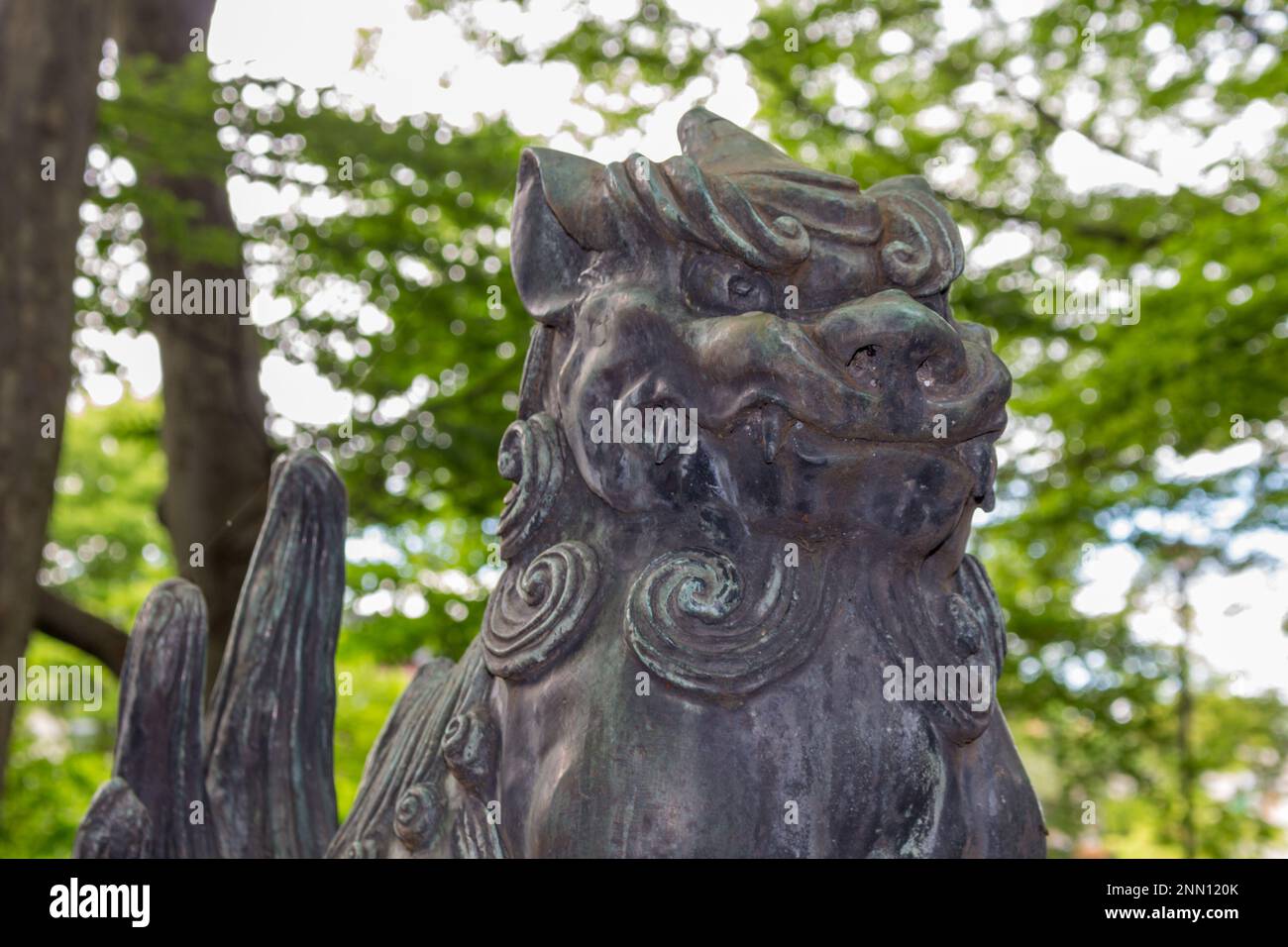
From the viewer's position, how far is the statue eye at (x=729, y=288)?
6.55ft

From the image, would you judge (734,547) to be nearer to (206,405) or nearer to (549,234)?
(549,234)

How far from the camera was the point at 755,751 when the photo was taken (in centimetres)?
183

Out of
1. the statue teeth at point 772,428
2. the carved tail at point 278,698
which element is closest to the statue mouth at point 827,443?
the statue teeth at point 772,428

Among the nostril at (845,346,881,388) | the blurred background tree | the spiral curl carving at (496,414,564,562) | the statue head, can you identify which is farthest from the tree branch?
the nostril at (845,346,881,388)

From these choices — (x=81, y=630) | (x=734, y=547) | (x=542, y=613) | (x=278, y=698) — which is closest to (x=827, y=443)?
(x=734, y=547)

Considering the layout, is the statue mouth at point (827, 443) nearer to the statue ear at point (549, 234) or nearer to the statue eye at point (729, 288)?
the statue eye at point (729, 288)

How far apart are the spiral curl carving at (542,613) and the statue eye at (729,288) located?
0.40 meters

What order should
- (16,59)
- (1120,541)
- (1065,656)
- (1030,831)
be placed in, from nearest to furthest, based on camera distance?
(1030,831), (16,59), (1120,541), (1065,656)

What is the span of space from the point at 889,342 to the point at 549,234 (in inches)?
23.0

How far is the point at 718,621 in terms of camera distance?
6.19 ft

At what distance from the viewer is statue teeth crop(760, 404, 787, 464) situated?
1.89 meters
